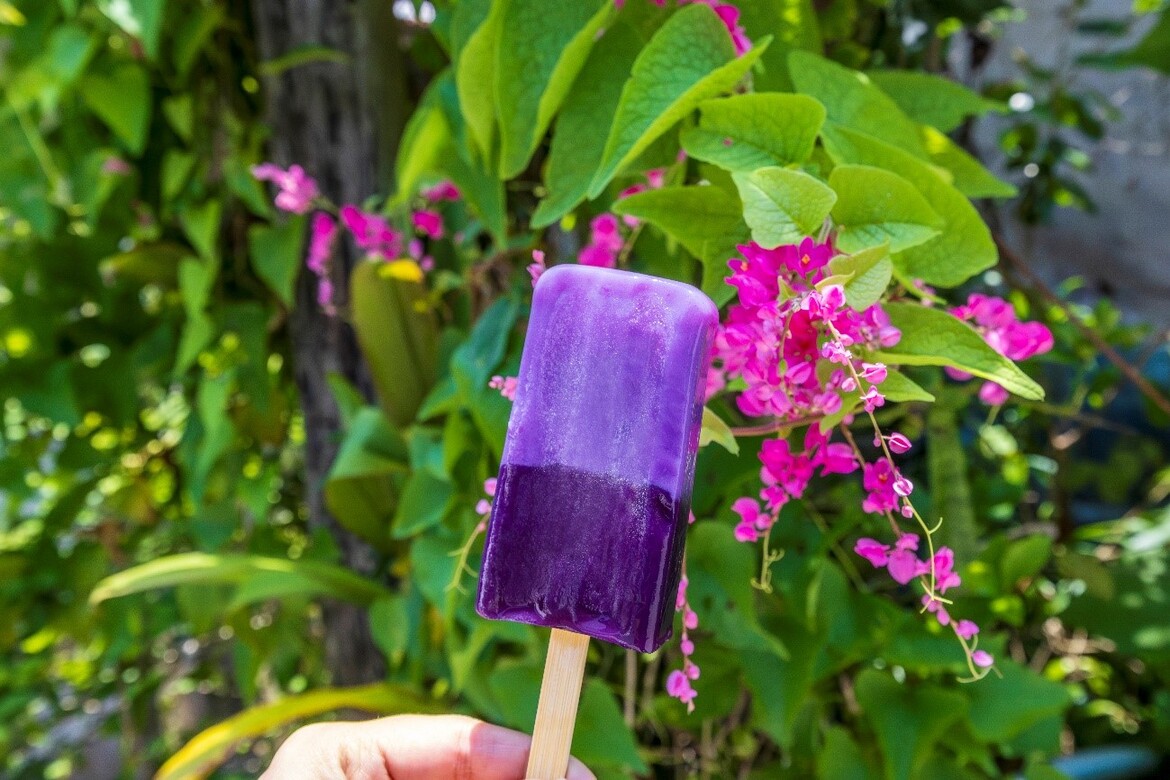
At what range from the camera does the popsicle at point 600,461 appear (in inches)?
16.6

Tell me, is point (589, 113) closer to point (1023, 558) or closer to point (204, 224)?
point (1023, 558)

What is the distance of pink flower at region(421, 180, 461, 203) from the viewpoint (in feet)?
2.78

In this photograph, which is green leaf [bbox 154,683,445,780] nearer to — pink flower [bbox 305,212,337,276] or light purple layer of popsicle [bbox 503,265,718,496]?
pink flower [bbox 305,212,337,276]


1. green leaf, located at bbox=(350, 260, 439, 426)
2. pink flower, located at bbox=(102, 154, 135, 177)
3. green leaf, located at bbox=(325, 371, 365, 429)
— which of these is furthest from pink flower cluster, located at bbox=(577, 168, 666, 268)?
pink flower, located at bbox=(102, 154, 135, 177)

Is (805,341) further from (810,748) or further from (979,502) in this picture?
(979,502)

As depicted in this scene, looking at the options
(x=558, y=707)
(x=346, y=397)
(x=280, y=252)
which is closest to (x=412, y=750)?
(x=558, y=707)

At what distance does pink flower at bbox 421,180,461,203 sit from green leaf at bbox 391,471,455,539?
0.84 feet

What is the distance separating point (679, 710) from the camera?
77cm

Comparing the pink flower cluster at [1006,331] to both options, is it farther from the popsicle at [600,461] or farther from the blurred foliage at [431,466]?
the popsicle at [600,461]

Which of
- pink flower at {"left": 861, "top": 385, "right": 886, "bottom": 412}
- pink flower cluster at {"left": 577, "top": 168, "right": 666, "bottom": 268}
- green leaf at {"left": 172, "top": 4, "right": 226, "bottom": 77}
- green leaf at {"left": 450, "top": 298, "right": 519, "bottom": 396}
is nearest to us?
pink flower at {"left": 861, "top": 385, "right": 886, "bottom": 412}

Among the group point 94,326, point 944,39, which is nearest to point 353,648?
point 94,326

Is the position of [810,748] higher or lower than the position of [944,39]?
lower

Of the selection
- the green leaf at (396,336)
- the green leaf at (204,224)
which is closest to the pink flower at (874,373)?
the green leaf at (396,336)

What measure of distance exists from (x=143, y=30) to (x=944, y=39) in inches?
31.8
